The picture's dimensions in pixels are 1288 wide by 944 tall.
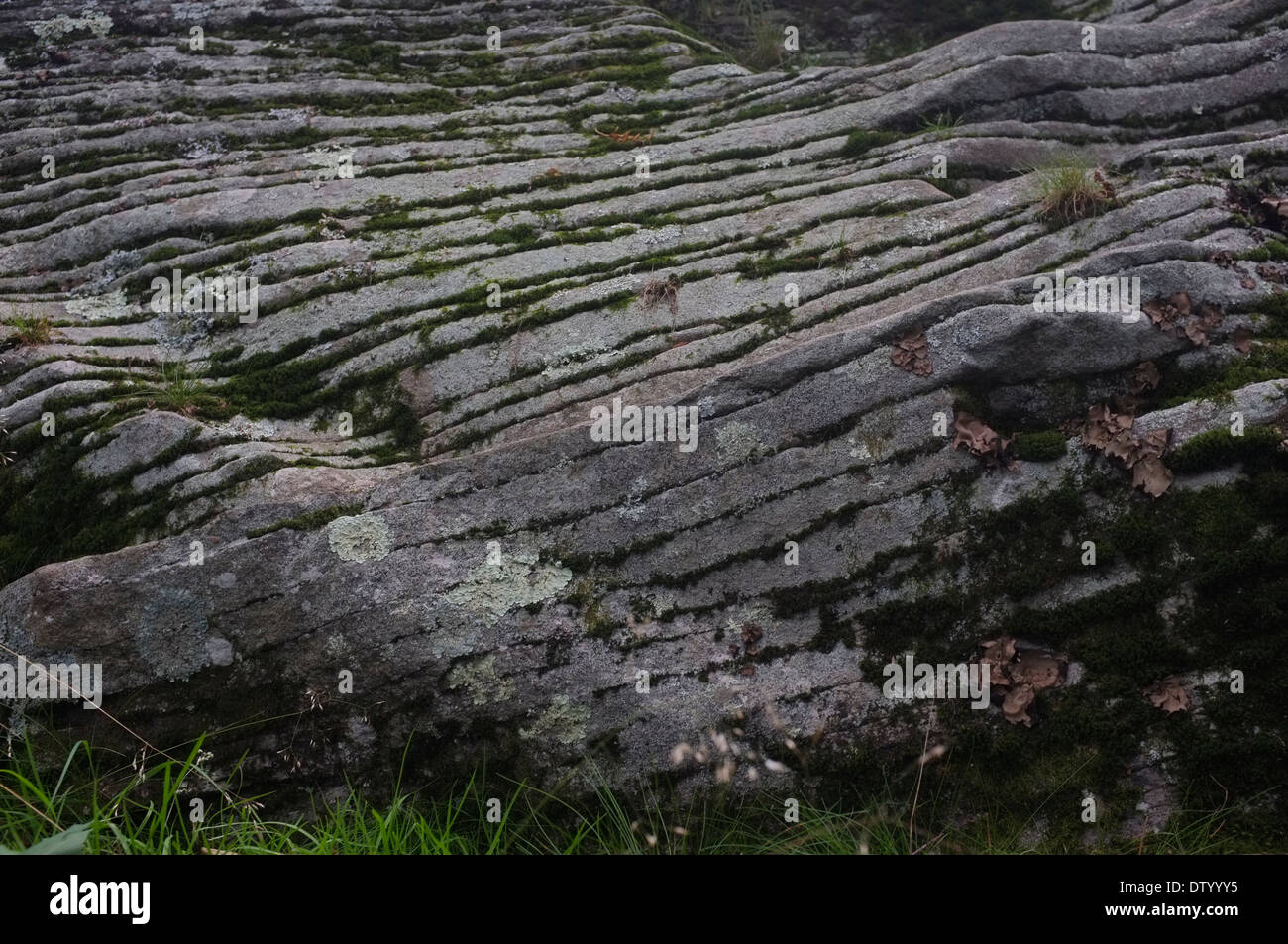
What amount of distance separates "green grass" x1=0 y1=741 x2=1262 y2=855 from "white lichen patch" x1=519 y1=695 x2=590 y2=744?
0.34 metres

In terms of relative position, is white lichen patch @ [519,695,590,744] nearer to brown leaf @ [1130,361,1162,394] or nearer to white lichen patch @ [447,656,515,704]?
white lichen patch @ [447,656,515,704]

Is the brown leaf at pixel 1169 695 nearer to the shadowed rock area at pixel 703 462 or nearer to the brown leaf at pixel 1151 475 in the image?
the shadowed rock area at pixel 703 462

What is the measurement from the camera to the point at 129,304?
380 inches

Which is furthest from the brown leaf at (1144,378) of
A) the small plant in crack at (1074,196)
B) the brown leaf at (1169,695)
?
the brown leaf at (1169,695)

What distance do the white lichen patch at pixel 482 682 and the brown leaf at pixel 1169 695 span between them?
415cm

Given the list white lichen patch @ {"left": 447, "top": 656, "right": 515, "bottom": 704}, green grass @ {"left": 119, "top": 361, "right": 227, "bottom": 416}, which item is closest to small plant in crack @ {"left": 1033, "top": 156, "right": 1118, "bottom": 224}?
white lichen patch @ {"left": 447, "top": 656, "right": 515, "bottom": 704}

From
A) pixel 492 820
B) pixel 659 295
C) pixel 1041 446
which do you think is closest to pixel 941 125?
pixel 659 295

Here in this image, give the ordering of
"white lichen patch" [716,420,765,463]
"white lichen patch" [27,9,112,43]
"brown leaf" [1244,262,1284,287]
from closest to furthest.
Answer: "white lichen patch" [716,420,765,463]
"brown leaf" [1244,262,1284,287]
"white lichen patch" [27,9,112,43]

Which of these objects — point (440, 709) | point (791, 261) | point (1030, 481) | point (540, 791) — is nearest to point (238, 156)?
point (791, 261)

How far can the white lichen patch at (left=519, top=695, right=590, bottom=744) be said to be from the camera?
655 centimetres

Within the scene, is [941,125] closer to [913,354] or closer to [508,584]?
[913,354]

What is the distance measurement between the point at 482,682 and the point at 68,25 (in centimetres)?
1156

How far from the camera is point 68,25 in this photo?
12.8 m

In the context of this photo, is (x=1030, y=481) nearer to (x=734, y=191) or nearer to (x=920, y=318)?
(x=920, y=318)
